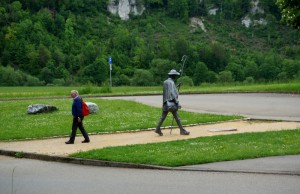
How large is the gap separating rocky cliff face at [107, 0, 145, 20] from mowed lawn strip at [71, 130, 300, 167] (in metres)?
167

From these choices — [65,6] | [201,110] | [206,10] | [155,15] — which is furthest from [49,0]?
[201,110]

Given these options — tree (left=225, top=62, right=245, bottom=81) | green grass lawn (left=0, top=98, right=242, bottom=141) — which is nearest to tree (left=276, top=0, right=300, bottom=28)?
green grass lawn (left=0, top=98, right=242, bottom=141)

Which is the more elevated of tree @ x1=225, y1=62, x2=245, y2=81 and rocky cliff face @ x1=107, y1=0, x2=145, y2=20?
rocky cliff face @ x1=107, y1=0, x2=145, y2=20

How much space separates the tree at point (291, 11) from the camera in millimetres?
37844

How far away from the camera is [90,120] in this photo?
2569 centimetres

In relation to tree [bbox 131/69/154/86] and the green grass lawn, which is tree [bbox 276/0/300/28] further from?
tree [bbox 131/69/154/86]

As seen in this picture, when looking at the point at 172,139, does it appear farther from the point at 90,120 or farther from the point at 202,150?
the point at 90,120

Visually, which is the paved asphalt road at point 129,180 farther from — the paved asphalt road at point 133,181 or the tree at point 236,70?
the tree at point 236,70

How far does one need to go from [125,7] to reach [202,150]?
574ft

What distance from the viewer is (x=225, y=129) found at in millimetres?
21234

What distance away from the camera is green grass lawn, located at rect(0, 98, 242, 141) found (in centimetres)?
2203

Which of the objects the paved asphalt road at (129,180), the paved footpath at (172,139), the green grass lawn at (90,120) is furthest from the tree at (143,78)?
the paved asphalt road at (129,180)

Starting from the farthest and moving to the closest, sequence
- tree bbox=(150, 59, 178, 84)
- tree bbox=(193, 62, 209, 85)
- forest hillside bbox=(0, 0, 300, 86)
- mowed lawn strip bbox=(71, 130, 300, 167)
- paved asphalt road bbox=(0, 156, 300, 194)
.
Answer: tree bbox=(150, 59, 178, 84), forest hillside bbox=(0, 0, 300, 86), tree bbox=(193, 62, 209, 85), mowed lawn strip bbox=(71, 130, 300, 167), paved asphalt road bbox=(0, 156, 300, 194)

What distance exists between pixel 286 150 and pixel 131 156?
170 inches
